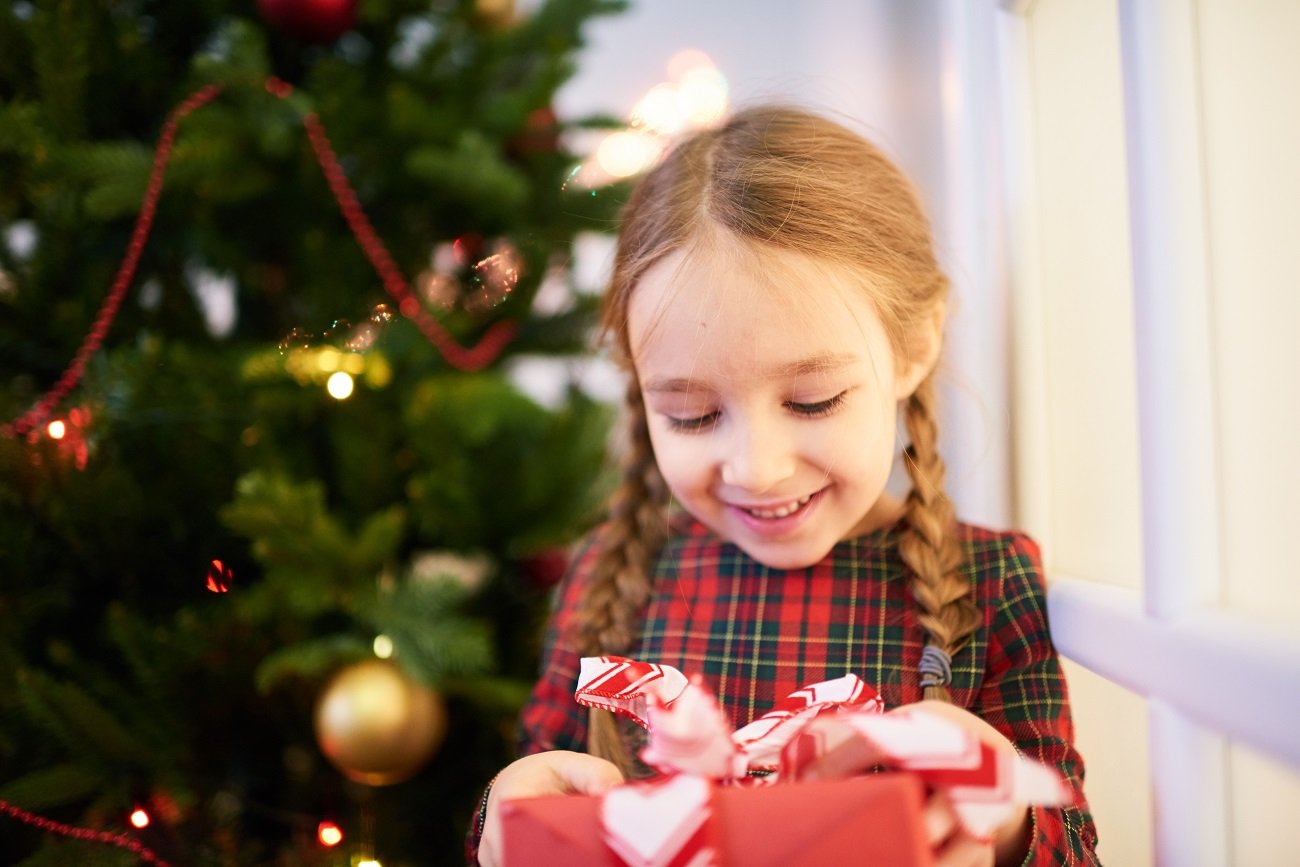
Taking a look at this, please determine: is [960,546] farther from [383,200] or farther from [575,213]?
[383,200]

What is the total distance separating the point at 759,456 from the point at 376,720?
1.50ft

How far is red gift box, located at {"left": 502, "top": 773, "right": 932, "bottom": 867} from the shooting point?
1.32 ft

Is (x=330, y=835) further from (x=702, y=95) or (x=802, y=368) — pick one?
(x=702, y=95)

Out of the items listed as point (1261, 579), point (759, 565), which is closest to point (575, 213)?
point (759, 565)

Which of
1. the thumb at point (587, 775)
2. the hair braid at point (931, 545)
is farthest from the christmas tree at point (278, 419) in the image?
the hair braid at point (931, 545)

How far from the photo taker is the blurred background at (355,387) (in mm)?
736

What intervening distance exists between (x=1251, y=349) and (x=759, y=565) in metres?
0.37

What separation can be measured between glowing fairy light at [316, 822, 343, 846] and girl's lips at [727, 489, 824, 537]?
482mm

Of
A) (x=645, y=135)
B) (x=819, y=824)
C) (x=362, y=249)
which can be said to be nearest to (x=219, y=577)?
(x=362, y=249)

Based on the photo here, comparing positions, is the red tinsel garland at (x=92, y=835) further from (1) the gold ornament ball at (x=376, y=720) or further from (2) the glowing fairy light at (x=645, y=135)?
(2) the glowing fairy light at (x=645, y=135)

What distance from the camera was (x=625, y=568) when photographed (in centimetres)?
79

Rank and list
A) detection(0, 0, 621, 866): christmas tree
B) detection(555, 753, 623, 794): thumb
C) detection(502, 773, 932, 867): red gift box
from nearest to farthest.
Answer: detection(502, 773, 932, 867): red gift box, detection(555, 753, 623, 794): thumb, detection(0, 0, 621, 866): christmas tree

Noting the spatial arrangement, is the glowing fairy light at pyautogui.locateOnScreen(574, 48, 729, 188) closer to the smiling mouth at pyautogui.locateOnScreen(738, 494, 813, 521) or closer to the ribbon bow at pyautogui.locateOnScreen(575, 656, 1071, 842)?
the smiling mouth at pyautogui.locateOnScreen(738, 494, 813, 521)

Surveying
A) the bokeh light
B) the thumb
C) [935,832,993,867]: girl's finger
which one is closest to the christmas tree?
the bokeh light
